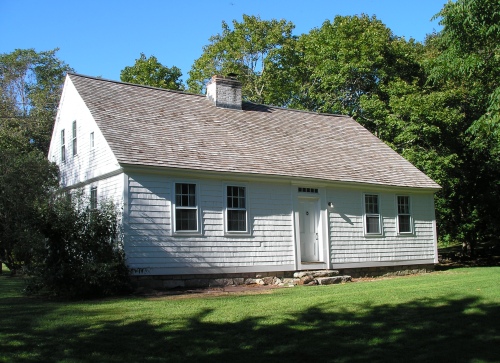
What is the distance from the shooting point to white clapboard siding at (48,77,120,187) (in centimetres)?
1650

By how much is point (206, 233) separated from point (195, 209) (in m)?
0.77

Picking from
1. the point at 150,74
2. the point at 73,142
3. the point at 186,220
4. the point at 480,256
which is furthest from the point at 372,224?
the point at 150,74

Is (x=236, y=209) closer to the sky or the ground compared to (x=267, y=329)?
closer to the sky

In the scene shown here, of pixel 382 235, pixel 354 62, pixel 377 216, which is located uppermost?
pixel 354 62

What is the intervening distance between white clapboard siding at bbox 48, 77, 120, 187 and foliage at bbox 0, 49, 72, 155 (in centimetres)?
1356

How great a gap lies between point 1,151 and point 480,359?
17334 mm

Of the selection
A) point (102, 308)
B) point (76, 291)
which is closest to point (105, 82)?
point (76, 291)

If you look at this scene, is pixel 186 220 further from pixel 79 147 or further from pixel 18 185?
pixel 18 185

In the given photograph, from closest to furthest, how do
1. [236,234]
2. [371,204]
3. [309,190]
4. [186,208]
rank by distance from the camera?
1. [186,208]
2. [236,234]
3. [309,190]
4. [371,204]

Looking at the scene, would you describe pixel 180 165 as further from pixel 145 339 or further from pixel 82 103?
pixel 145 339

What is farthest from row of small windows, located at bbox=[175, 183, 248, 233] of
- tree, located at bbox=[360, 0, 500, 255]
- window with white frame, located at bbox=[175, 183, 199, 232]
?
tree, located at bbox=[360, 0, 500, 255]

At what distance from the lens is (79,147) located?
18625 mm

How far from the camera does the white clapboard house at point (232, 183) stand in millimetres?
15492

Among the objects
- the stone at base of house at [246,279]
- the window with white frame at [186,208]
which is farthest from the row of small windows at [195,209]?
the stone at base of house at [246,279]
